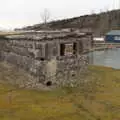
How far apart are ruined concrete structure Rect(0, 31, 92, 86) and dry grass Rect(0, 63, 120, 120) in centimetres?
91

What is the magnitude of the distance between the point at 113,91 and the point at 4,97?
616 cm

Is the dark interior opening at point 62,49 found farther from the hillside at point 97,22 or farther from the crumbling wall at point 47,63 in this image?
the hillside at point 97,22

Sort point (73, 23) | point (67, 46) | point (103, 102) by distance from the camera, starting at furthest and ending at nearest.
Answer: point (73, 23), point (67, 46), point (103, 102)

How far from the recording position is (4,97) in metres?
15.7

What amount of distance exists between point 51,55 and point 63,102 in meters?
3.41

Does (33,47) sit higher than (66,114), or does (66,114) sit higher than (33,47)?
(33,47)

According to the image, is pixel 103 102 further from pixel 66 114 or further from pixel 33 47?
pixel 33 47

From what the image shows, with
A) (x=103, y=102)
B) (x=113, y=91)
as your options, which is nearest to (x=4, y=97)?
(x=103, y=102)

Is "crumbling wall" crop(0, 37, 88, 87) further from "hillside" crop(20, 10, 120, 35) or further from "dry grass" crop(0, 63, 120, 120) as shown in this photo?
"hillside" crop(20, 10, 120, 35)

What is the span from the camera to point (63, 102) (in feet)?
50.2

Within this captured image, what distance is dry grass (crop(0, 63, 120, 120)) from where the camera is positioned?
13469mm

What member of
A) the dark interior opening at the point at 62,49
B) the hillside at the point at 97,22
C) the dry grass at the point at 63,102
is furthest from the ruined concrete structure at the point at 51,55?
the hillside at the point at 97,22

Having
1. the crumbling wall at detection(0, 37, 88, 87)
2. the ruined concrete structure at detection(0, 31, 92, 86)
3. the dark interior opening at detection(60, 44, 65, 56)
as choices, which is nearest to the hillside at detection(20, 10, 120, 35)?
the ruined concrete structure at detection(0, 31, 92, 86)

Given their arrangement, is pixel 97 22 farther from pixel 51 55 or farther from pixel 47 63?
pixel 47 63
